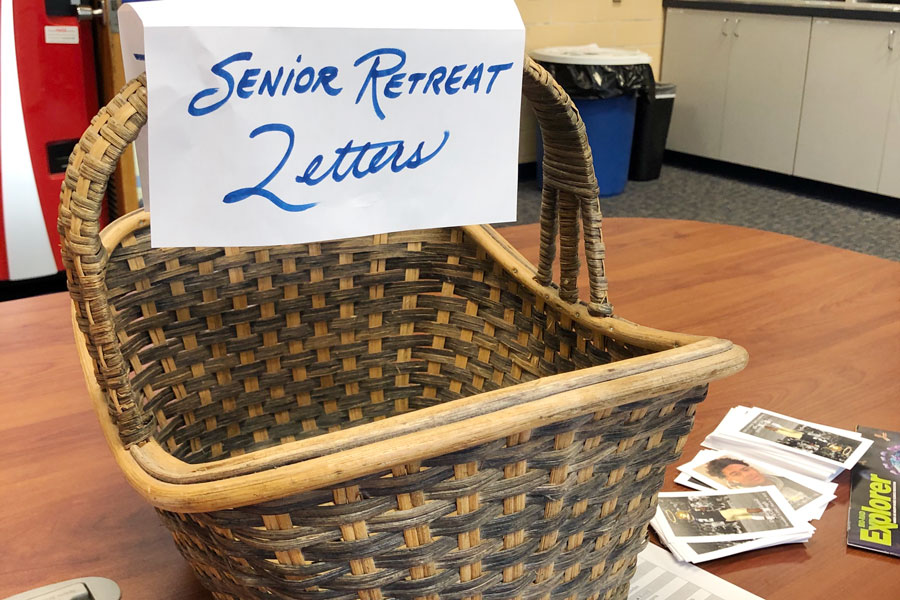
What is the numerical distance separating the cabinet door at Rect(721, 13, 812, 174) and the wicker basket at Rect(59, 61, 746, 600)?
12.1ft

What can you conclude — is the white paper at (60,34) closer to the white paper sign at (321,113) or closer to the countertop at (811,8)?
the white paper sign at (321,113)

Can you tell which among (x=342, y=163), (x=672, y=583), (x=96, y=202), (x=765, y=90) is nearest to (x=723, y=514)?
(x=672, y=583)

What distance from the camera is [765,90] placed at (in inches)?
163

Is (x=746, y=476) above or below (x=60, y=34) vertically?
below

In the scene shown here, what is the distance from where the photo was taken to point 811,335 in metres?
1.01

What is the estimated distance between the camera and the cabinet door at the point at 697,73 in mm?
4383

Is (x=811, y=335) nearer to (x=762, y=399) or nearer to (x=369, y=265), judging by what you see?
(x=762, y=399)

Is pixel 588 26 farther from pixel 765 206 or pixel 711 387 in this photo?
pixel 711 387

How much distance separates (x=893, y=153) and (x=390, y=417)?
12.3 ft

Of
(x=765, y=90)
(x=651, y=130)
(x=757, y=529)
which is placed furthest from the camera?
(x=651, y=130)

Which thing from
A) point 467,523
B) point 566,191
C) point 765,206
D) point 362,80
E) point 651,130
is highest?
point 362,80

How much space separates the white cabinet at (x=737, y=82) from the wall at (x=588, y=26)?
0.13 metres

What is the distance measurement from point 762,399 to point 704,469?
0.15 m

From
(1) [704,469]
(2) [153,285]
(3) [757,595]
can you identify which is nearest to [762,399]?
(1) [704,469]
